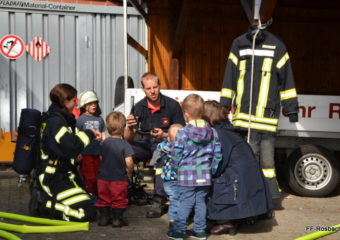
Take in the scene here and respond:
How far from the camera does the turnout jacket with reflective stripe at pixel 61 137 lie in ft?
15.5

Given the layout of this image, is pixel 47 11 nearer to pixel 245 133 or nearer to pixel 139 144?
pixel 139 144

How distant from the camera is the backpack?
4.96 m

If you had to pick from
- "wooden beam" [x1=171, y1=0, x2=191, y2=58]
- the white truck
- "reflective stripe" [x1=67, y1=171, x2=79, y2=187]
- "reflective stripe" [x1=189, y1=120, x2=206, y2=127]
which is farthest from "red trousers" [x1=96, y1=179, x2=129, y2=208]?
"wooden beam" [x1=171, y1=0, x2=191, y2=58]

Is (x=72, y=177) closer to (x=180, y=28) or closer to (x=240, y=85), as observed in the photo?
(x=240, y=85)

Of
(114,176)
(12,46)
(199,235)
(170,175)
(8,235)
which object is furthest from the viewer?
(12,46)

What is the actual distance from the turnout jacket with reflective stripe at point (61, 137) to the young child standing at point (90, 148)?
917 mm

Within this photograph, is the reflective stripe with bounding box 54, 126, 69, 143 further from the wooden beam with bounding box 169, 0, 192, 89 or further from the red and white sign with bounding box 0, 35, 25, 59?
the red and white sign with bounding box 0, 35, 25, 59

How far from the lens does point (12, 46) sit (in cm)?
873

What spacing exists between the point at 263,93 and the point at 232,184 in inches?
56.1

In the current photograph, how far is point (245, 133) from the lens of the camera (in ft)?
18.3

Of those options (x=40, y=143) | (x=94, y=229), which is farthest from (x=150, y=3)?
(x=94, y=229)

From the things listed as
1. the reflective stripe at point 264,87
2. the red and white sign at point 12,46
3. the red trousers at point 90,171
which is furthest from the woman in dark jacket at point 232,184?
the red and white sign at point 12,46

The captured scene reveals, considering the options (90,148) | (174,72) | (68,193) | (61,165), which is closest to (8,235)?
(68,193)

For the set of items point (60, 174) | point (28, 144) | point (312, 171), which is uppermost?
point (28, 144)
